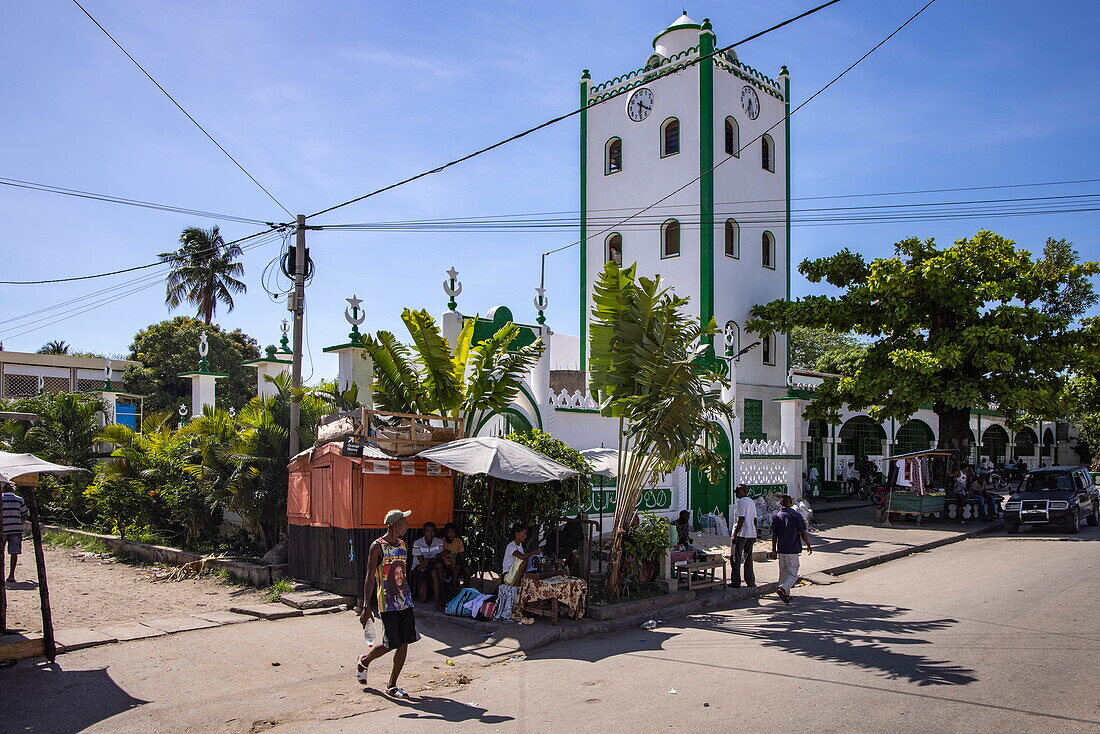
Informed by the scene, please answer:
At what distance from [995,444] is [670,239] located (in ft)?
85.2

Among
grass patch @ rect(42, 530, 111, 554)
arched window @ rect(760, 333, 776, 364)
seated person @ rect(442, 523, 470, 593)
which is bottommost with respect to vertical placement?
grass patch @ rect(42, 530, 111, 554)

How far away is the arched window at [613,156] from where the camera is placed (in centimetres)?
2792

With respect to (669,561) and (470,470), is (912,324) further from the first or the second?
(470,470)

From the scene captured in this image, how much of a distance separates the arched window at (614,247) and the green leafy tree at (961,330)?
677 centimetres

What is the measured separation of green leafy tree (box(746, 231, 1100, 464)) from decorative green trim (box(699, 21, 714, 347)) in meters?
3.11

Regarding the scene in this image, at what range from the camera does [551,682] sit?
304 inches

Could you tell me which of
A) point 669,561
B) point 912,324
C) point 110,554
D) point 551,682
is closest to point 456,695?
point 551,682

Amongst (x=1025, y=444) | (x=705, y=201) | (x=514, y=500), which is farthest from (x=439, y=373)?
(x=1025, y=444)

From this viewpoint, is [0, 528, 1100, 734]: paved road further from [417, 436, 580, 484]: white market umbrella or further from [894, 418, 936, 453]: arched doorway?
[894, 418, 936, 453]: arched doorway

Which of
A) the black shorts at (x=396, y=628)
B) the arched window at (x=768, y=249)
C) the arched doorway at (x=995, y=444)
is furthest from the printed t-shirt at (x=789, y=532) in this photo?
the arched doorway at (x=995, y=444)

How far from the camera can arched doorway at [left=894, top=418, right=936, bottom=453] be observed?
33.2m

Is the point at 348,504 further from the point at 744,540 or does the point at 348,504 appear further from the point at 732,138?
the point at 732,138

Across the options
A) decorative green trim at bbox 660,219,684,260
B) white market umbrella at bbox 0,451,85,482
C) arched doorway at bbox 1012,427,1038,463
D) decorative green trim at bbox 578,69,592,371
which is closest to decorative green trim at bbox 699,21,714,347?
decorative green trim at bbox 660,219,684,260

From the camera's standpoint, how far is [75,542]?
55.5 ft
